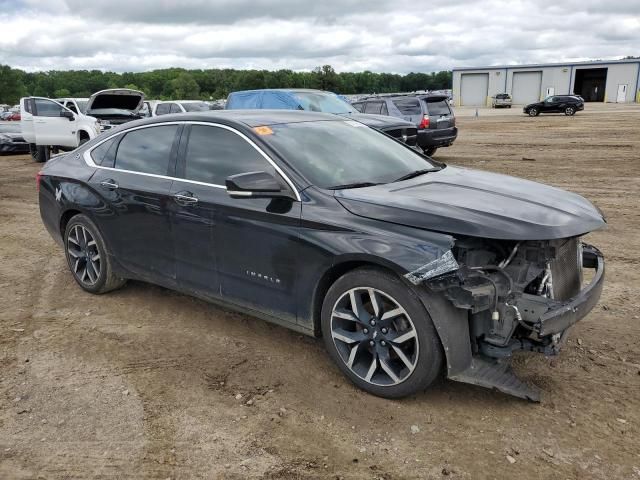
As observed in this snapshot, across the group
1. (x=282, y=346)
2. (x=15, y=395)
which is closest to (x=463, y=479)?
(x=282, y=346)

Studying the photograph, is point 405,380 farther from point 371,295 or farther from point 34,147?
point 34,147

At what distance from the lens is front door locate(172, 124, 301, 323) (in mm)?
3777

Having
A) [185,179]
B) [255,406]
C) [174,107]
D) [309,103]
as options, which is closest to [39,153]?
[174,107]

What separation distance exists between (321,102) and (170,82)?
98.1m

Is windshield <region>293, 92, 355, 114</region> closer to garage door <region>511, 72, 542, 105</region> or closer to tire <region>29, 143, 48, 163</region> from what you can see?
tire <region>29, 143, 48, 163</region>

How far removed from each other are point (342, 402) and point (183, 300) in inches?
90.4

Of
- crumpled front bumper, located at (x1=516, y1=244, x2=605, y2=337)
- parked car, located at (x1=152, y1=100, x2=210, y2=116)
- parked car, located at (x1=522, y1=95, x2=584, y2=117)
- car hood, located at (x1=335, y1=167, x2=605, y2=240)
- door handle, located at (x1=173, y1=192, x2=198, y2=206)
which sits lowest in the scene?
crumpled front bumper, located at (x1=516, y1=244, x2=605, y2=337)

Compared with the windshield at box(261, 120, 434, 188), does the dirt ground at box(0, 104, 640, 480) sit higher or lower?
lower

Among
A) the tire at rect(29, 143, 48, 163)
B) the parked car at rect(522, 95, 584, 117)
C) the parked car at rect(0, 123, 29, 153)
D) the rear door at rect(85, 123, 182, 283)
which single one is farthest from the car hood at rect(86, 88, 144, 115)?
the parked car at rect(522, 95, 584, 117)

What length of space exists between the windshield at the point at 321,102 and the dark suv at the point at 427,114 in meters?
2.47

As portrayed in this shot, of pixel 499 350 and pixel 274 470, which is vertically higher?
pixel 499 350

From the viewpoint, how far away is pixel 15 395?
12.1 feet

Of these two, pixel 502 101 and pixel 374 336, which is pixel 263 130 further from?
pixel 502 101

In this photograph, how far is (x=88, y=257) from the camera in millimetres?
5309
